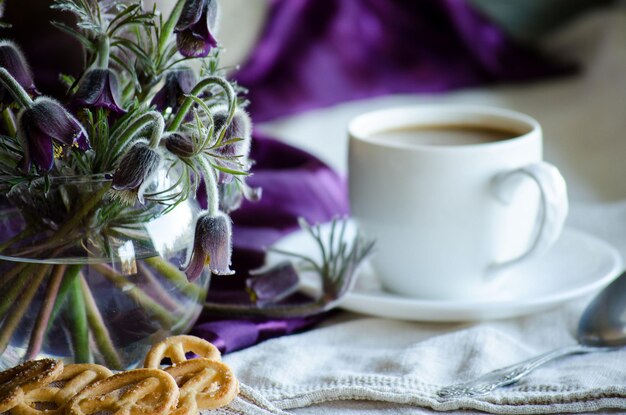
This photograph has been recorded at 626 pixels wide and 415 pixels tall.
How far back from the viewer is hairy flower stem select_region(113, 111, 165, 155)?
1.74 feet

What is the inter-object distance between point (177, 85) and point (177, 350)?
0.19 meters

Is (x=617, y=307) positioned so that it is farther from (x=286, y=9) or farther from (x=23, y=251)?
(x=286, y=9)

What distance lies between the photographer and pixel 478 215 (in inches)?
30.3

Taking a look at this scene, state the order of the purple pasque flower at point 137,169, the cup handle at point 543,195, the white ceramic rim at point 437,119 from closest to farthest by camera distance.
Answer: the purple pasque flower at point 137,169 → the cup handle at point 543,195 → the white ceramic rim at point 437,119

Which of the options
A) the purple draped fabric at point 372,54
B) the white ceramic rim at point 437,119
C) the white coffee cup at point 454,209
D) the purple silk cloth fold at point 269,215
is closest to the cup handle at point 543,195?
the white coffee cup at point 454,209

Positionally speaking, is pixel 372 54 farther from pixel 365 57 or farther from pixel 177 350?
pixel 177 350

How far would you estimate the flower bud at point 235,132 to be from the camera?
0.56m

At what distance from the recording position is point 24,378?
565mm

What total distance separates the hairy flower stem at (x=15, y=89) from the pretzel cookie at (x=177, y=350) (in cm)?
20

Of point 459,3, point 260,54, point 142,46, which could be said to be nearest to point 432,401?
point 142,46

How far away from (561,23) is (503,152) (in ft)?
3.16

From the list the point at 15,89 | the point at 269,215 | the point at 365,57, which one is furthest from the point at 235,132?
the point at 365,57

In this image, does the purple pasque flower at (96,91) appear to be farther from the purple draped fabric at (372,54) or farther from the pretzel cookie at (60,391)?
the purple draped fabric at (372,54)

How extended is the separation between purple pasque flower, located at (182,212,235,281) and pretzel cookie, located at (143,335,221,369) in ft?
0.29
